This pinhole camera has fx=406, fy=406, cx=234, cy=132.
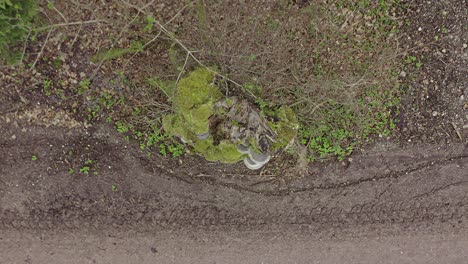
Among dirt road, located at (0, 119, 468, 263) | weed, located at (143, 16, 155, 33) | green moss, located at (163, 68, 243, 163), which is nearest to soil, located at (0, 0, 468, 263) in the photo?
dirt road, located at (0, 119, 468, 263)

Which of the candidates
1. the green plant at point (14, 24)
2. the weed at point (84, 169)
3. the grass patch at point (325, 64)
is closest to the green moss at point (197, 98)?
the grass patch at point (325, 64)

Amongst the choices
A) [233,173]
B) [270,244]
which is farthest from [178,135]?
[270,244]

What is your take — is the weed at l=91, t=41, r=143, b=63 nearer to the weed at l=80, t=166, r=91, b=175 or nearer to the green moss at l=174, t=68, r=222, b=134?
the green moss at l=174, t=68, r=222, b=134

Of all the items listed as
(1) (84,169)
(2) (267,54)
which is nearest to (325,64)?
(2) (267,54)

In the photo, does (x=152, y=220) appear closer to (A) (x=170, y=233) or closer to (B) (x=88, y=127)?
(A) (x=170, y=233)

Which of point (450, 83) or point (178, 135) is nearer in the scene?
point (178, 135)

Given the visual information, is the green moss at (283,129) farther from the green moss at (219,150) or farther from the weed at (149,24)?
the weed at (149,24)
